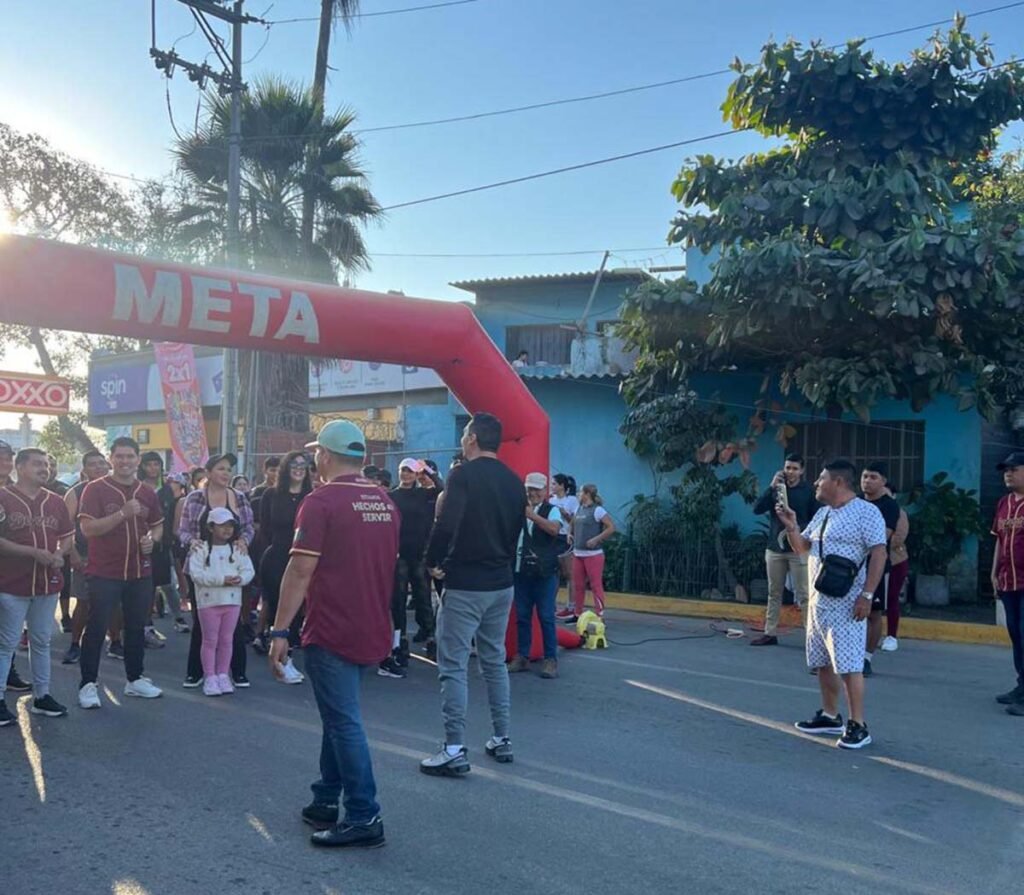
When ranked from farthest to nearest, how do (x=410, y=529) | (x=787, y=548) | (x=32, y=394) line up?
(x=32, y=394)
(x=787, y=548)
(x=410, y=529)

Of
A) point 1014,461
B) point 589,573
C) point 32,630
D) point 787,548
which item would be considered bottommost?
point 32,630

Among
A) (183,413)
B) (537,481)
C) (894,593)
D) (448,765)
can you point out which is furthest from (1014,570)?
(183,413)

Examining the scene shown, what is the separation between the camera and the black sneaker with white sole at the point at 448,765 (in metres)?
5.55

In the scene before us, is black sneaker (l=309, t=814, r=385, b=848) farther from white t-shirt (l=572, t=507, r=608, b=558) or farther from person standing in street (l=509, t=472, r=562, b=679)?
white t-shirt (l=572, t=507, r=608, b=558)

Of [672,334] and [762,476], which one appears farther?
[762,476]

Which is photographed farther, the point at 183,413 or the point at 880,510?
the point at 183,413

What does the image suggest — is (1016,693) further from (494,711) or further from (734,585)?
(734,585)

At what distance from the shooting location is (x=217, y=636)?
7.75 metres

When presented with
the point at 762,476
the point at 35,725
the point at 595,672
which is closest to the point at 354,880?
the point at 35,725

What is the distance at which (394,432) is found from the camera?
22156mm

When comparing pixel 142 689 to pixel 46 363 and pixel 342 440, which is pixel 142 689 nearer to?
pixel 342 440

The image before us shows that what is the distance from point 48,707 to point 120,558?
108 cm

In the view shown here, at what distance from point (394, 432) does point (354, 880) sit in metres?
18.2

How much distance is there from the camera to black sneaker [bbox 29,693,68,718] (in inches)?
267
